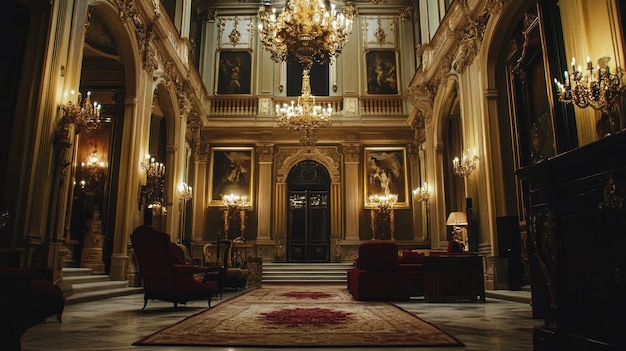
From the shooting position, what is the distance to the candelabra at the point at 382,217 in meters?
15.8

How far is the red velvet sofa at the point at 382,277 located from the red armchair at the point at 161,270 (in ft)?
8.74

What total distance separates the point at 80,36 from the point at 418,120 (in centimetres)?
1116

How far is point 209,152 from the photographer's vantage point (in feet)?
54.6

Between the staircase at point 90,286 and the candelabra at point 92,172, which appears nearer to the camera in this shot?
the staircase at point 90,286

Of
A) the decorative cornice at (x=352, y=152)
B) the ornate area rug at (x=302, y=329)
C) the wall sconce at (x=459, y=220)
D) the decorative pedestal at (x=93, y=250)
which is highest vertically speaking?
the decorative cornice at (x=352, y=152)

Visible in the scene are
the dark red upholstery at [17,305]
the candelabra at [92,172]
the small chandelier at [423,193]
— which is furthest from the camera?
the small chandelier at [423,193]

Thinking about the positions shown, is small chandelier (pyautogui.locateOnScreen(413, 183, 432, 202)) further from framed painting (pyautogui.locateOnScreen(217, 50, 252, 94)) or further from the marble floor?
the marble floor

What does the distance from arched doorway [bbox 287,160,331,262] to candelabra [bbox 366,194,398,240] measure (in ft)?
5.38

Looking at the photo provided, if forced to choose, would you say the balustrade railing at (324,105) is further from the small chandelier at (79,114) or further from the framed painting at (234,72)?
the small chandelier at (79,114)

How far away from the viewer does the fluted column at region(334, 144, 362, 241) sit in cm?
1595

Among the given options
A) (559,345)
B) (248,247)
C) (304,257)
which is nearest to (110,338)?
(559,345)

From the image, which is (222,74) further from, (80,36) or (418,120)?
(80,36)

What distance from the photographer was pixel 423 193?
14539 millimetres

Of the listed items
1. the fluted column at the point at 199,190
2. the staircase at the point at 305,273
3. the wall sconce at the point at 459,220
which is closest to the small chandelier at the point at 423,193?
the staircase at the point at 305,273
